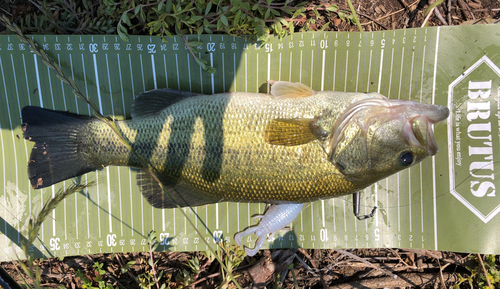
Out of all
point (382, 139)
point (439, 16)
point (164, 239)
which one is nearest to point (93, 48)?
point (164, 239)

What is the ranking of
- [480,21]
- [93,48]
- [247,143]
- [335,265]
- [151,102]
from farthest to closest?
[335,265], [480,21], [93,48], [151,102], [247,143]

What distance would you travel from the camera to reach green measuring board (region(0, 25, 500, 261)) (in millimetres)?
2887

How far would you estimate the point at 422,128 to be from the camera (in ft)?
7.44

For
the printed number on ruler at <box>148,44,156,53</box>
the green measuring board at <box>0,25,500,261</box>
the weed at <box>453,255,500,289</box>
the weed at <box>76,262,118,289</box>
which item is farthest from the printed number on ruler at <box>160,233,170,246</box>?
the weed at <box>453,255,500,289</box>

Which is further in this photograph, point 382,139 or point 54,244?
point 54,244

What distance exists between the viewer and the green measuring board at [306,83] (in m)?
2.89

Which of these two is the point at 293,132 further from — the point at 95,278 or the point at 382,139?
the point at 95,278

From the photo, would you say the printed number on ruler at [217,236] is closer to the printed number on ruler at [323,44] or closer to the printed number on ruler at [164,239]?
the printed number on ruler at [164,239]

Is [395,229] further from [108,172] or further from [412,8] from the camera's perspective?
[108,172]

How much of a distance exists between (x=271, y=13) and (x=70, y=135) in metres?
2.37

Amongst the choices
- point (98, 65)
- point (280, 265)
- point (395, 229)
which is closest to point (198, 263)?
point (280, 265)

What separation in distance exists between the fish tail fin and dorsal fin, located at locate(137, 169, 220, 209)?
504 millimetres

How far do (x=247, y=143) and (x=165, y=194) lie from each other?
1.02 m

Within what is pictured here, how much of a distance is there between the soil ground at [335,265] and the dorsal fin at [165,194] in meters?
0.88
